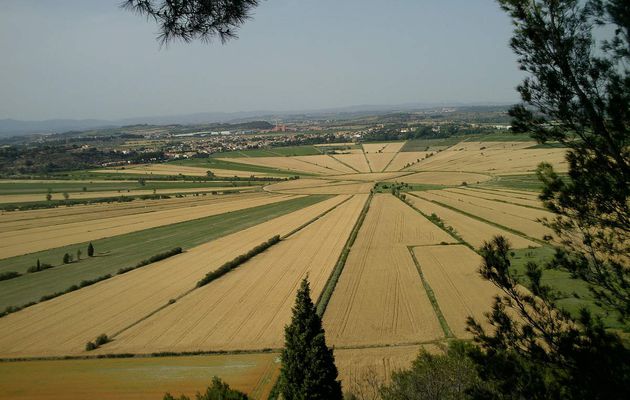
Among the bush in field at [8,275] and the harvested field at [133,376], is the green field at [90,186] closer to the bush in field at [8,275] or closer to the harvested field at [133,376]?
the bush in field at [8,275]

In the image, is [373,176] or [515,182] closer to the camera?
[515,182]

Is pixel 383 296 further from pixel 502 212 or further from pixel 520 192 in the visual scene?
pixel 520 192

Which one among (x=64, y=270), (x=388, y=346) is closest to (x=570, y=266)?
(x=388, y=346)

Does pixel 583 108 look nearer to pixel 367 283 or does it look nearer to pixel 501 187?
pixel 367 283

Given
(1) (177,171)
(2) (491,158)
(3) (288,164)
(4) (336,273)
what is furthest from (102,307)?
(2) (491,158)

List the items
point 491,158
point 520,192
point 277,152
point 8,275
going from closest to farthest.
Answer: point 8,275
point 520,192
point 491,158
point 277,152
